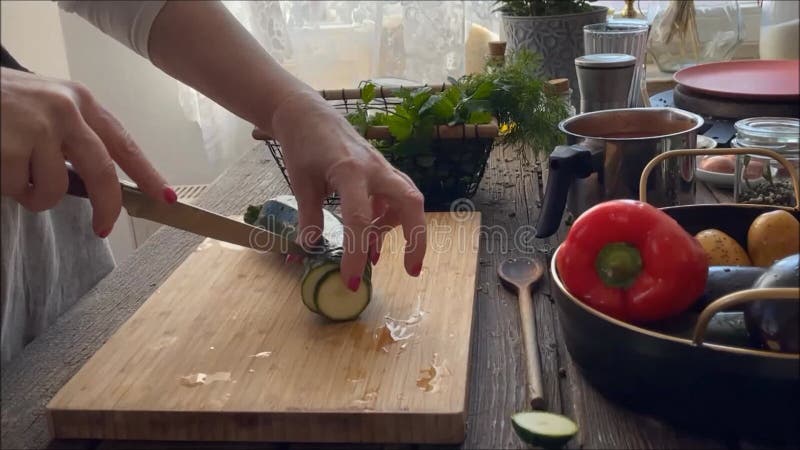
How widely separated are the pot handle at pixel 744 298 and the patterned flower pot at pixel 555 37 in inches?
43.5

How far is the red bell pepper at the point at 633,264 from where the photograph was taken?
27.5 inches

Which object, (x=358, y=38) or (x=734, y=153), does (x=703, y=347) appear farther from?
(x=358, y=38)

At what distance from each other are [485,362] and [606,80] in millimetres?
620

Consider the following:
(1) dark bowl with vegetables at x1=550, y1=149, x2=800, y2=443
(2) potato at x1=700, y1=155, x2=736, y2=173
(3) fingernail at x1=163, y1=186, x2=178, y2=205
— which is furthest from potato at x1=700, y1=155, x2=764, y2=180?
(3) fingernail at x1=163, y1=186, x2=178, y2=205

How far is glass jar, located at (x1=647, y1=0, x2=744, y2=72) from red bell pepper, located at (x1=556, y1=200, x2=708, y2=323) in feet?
4.13

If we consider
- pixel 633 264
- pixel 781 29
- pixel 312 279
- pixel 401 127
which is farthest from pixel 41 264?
pixel 781 29

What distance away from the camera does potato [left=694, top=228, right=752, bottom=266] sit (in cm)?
78

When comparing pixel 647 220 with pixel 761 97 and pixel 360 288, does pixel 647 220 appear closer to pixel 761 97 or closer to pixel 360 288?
pixel 360 288

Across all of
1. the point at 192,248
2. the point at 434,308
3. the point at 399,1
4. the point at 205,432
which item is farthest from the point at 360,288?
the point at 399,1

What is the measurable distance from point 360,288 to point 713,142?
649 millimetres

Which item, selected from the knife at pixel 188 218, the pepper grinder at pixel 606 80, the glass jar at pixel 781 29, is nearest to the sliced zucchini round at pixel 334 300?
the knife at pixel 188 218

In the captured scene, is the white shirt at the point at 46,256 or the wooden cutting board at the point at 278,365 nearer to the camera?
the wooden cutting board at the point at 278,365

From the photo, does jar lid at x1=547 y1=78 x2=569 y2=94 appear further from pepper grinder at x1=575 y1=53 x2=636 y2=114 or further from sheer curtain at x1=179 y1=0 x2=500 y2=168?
sheer curtain at x1=179 y1=0 x2=500 y2=168

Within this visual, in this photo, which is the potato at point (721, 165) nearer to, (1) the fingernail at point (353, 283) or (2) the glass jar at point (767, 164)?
(2) the glass jar at point (767, 164)
